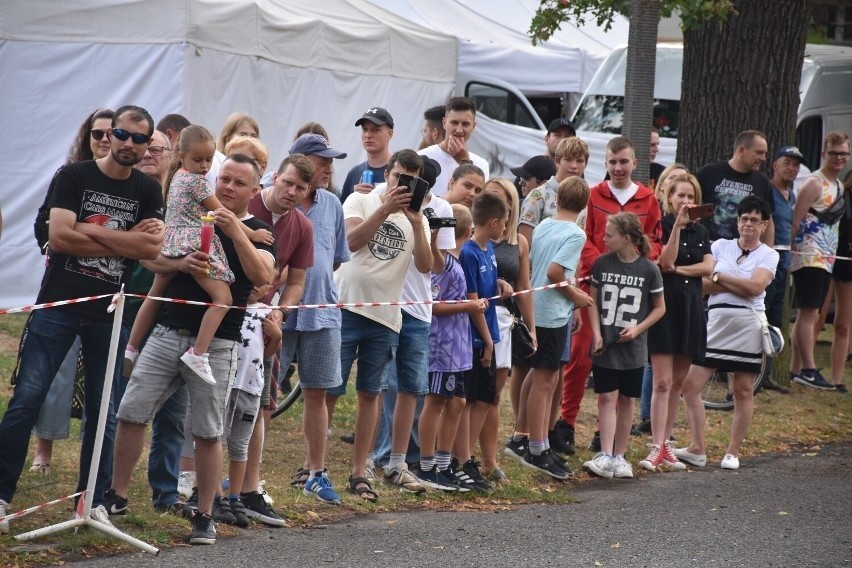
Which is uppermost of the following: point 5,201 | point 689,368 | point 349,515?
point 5,201

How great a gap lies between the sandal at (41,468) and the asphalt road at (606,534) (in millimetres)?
1596

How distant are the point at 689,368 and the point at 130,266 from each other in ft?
15.1

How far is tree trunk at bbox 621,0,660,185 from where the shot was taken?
11789 mm

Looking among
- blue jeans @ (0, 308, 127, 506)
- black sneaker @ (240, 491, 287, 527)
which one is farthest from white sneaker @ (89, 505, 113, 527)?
black sneaker @ (240, 491, 287, 527)

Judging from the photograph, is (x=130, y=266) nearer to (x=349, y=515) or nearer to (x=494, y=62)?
(x=349, y=515)

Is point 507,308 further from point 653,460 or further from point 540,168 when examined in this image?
point 540,168

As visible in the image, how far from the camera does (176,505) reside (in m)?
6.80

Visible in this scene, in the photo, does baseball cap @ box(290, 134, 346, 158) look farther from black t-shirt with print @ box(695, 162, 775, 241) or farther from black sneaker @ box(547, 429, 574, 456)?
black t-shirt with print @ box(695, 162, 775, 241)

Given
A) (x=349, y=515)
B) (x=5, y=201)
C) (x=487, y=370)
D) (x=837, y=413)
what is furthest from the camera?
(x=5, y=201)

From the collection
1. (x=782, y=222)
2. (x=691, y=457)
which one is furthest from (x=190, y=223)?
(x=782, y=222)

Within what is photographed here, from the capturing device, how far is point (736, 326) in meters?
9.82

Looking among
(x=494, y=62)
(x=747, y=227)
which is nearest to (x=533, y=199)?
(x=747, y=227)

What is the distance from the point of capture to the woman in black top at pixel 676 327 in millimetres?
9375

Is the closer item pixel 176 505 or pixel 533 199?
pixel 176 505
